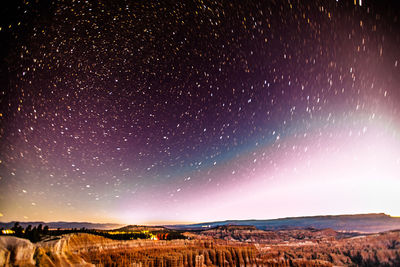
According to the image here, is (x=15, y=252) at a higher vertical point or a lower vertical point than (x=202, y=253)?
higher

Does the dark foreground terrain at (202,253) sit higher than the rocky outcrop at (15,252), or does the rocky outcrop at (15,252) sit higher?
the rocky outcrop at (15,252)

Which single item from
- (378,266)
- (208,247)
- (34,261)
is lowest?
(378,266)

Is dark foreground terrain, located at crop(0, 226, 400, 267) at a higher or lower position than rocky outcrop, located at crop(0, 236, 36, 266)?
lower

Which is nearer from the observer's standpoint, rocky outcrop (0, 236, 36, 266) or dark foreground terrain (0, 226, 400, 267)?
rocky outcrop (0, 236, 36, 266)

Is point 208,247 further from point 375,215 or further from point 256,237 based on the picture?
point 375,215

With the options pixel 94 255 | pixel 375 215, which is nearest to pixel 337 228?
pixel 375 215

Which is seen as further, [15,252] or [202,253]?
[202,253]

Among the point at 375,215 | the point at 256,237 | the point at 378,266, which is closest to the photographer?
the point at 378,266

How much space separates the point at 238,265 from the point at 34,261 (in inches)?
2869

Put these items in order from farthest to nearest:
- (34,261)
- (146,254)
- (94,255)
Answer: (146,254) → (94,255) → (34,261)

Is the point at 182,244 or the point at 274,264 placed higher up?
the point at 182,244

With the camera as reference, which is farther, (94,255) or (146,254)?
(146,254)

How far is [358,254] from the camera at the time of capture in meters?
89.3

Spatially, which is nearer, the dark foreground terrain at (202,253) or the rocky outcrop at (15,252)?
the rocky outcrop at (15,252)
